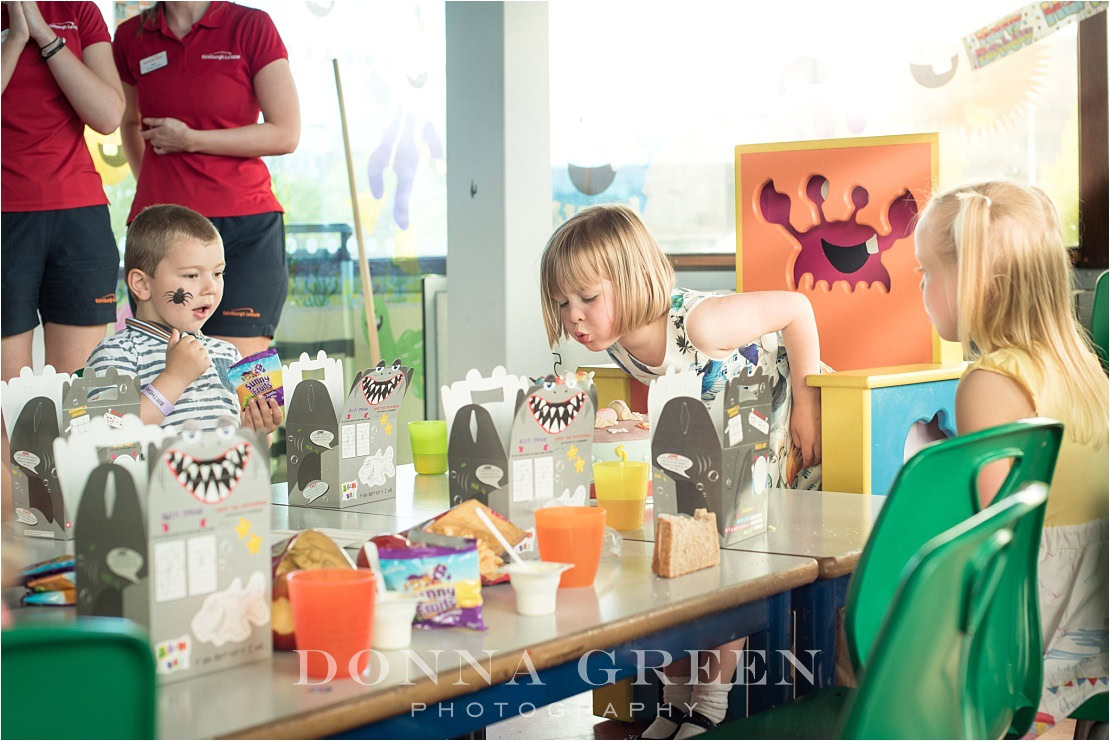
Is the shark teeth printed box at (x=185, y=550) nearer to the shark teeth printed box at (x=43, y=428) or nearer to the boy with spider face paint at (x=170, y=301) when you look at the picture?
the shark teeth printed box at (x=43, y=428)

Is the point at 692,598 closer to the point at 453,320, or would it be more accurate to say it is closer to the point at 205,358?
the point at 205,358

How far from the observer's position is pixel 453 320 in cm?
365

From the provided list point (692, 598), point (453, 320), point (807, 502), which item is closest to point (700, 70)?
point (453, 320)

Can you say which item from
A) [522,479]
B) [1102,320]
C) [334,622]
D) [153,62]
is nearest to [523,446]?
[522,479]

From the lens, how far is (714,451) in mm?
1448

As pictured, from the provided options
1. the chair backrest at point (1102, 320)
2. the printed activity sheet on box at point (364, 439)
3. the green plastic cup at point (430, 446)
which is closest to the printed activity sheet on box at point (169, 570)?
the printed activity sheet on box at point (364, 439)

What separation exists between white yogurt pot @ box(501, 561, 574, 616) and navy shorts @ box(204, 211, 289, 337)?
2.04m

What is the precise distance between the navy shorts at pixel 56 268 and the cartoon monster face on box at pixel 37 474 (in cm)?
129

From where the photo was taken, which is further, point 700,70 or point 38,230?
point 700,70

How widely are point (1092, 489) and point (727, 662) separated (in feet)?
2.27

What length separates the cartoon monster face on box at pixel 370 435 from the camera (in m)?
1.78

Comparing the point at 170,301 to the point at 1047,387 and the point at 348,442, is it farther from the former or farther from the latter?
the point at 1047,387

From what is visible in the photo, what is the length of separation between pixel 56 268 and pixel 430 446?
4.24 feet

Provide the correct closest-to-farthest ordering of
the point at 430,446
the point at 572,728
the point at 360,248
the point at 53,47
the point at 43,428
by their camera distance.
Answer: the point at 43,428, the point at 430,446, the point at 572,728, the point at 53,47, the point at 360,248
